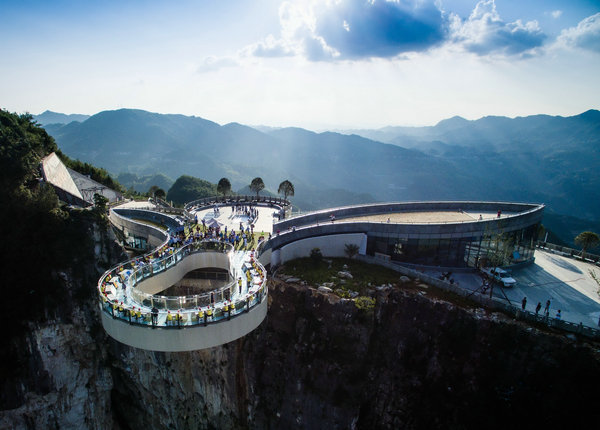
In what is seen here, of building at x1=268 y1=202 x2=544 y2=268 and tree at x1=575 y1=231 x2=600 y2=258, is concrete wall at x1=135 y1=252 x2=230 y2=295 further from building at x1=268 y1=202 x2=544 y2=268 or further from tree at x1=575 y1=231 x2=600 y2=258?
tree at x1=575 y1=231 x2=600 y2=258

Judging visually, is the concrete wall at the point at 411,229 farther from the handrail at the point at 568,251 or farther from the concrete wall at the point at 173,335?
the concrete wall at the point at 173,335

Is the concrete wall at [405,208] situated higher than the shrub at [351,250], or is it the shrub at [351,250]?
the concrete wall at [405,208]

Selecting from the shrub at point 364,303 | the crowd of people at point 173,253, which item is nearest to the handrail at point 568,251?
the shrub at point 364,303

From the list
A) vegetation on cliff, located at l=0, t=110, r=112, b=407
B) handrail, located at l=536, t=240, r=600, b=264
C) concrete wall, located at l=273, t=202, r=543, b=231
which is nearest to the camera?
vegetation on cliff, located at l=0, t=110, r=112, b=407

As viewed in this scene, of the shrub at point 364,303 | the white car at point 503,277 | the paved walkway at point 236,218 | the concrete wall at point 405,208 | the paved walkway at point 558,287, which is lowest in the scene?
the shrub at point 364,303

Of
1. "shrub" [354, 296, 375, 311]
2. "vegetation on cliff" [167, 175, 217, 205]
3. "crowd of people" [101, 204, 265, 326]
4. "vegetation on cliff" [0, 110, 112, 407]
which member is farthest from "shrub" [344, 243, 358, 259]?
"vegetation on cliff" [167, 175, 217, 205]

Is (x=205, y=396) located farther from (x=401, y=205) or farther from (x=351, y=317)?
(x=401, y=205)

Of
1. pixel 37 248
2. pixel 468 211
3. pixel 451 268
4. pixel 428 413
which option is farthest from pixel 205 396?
pixel 468 211
